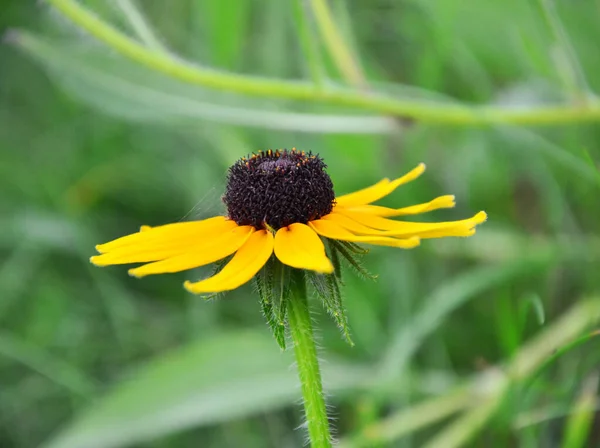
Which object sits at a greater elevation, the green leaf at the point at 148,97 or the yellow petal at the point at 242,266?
the green leaf at the point at 148,97

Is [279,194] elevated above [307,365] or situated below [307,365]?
above


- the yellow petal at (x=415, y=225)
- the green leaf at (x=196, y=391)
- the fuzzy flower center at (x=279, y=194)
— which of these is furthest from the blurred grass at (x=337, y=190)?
the yellow petal at (x=415, y=225)

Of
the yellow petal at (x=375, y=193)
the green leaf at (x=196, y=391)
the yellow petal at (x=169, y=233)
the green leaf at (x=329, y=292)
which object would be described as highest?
the green leaf at (x=196, y=391)

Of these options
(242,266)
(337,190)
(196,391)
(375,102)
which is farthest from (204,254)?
(337,190)

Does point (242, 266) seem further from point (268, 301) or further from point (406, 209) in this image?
point (406, 209)

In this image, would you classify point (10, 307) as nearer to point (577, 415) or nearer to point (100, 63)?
point (100, 63)

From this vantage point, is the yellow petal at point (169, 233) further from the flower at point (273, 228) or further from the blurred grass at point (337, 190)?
the blurred grass at point (337, 190)

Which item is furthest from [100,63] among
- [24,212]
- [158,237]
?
[158,237]
